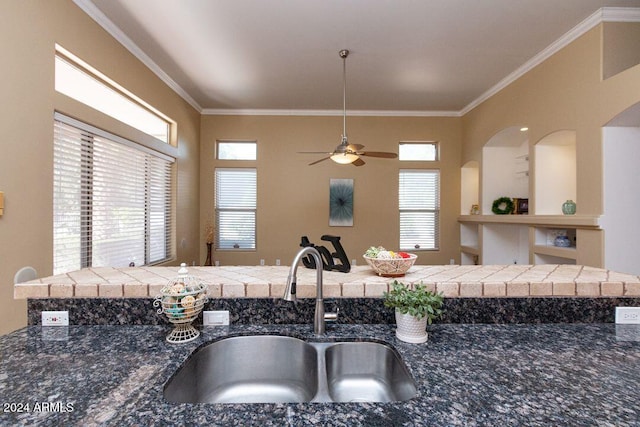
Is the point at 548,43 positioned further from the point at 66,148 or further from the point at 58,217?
the point at 58,217

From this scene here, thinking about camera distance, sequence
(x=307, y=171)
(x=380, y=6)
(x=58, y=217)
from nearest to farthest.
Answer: (x=58, y=217) → (x=380, y=6) → (x=307, y=171)

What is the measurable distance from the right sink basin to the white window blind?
2437 mm

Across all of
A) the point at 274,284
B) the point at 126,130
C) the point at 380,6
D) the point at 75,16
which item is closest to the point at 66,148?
the point at 126,130

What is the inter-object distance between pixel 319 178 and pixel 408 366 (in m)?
4.47

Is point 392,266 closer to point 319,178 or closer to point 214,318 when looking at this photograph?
point 214,318

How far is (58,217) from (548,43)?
5.01 metres

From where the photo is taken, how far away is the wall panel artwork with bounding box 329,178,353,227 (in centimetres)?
517

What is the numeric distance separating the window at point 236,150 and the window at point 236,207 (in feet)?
0.78

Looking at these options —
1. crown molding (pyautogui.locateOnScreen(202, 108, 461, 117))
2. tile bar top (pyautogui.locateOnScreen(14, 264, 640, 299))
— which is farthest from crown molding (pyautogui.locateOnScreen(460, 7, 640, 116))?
tile bar top (pyautogui.locateOnScreen(14, 264, 640, 299))

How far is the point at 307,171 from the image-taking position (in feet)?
17.0

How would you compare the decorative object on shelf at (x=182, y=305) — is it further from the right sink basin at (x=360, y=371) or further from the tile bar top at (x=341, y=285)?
the right sink basin at (x=360, y=371)

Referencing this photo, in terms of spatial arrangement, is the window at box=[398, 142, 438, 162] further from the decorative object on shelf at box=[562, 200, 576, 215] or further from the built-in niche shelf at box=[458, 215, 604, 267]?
the decorative object on shelf at box=[562, 200, 576, 215]

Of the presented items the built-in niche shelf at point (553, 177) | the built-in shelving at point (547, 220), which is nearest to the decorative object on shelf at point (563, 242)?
the built-in shelving at point (547, 220)

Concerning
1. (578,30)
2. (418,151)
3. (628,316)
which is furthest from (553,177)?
(628,316)
